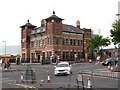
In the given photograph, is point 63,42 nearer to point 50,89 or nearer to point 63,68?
point 63,68

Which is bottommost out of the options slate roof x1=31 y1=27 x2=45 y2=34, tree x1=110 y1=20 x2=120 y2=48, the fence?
the fence

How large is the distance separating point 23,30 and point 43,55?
1440cm

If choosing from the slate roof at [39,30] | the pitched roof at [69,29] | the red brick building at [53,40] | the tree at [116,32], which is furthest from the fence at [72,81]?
the slate roof at [39,30]

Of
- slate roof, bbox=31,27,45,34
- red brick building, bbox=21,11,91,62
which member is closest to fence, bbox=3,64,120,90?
red brick building, bbox=21,11,91,62

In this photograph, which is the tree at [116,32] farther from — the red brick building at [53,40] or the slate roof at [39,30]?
the slate roof at [39,30]

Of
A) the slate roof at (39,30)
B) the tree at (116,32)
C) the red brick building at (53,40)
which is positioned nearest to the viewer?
the tree at (116,32)

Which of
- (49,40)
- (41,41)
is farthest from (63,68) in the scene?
(41,41)

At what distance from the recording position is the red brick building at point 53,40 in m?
61.2

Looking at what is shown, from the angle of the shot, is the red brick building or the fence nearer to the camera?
the fence

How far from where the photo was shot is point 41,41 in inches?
2584

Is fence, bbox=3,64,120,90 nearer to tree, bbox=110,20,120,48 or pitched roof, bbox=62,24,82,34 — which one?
tree, bbox=110,20,120,48

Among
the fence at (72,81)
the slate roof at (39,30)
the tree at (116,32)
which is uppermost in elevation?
the slate roof at (39,30)

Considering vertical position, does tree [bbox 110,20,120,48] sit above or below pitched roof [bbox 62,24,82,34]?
below

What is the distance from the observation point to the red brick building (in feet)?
201
